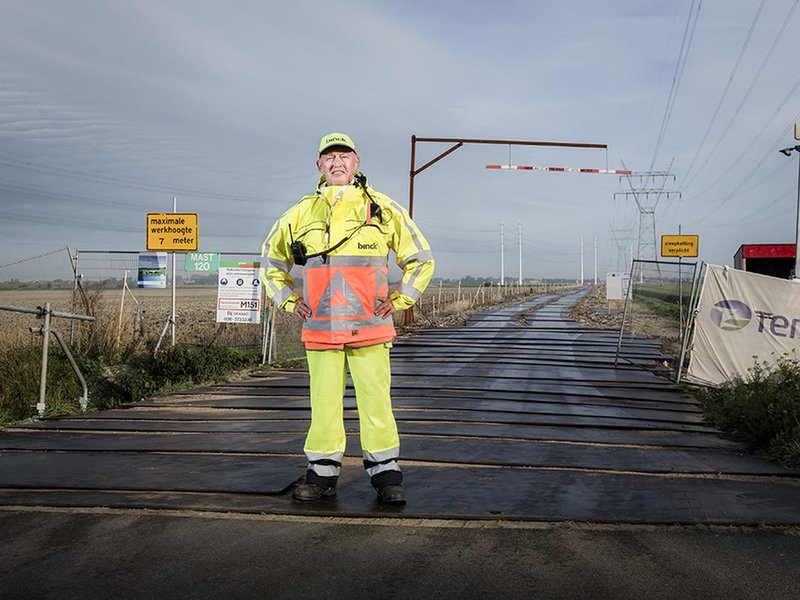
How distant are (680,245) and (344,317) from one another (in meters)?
28.5

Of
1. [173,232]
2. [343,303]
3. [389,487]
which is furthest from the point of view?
[173,232]

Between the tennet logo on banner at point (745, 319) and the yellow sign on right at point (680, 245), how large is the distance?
65.9 ft

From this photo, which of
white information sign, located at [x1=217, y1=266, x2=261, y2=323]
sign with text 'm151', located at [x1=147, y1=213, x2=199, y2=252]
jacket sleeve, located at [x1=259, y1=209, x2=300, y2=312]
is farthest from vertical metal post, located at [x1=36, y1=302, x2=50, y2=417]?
sign with text 'm151', located at [x1=147, y1=213, x2=199, y2=252]

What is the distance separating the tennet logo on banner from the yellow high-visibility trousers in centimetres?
770

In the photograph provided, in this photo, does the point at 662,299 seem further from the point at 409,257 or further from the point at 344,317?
the point at 344,317

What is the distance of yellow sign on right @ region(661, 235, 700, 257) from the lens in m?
29.5

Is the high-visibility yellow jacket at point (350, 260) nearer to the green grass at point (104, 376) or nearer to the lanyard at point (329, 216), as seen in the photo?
the lanyard at point (329, 216)

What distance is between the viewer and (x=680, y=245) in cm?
2994

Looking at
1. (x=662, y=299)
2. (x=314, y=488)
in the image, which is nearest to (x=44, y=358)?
(x=314, y=488)

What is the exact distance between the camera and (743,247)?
2689 centimetres

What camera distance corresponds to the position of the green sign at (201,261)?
14438mm

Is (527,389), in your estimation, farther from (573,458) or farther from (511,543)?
(511,543)

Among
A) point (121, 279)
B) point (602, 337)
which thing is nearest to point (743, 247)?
point (602, 337)

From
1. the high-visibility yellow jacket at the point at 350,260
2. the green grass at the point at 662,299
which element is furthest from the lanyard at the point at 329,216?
the green grass at the point at 662,299
